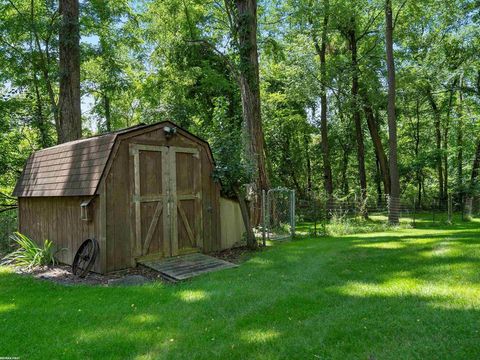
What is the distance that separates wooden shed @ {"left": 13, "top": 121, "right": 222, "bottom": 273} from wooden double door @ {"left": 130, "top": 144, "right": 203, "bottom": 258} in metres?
0.02

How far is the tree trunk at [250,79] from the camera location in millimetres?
11375

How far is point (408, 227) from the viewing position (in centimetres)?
1317

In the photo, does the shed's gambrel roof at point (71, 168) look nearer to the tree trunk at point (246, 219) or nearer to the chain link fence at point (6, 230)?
the chain link fence at point (6, 230)

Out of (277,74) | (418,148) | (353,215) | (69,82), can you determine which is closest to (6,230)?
(69,82)

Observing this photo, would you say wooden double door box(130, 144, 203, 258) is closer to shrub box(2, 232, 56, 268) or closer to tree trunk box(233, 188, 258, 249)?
tree trunk box(233, 188, 258, 249)

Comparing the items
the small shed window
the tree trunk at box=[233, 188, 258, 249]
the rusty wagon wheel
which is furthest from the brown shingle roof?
the tree trunk at box=[233, 188, 258, 249]

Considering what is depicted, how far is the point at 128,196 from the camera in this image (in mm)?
6652

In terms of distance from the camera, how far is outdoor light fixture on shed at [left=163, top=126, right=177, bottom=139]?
23.7ft

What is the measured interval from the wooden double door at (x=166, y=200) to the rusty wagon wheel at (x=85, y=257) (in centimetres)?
76

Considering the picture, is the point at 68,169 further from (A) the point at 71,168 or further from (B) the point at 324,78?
(B) the point at 324,78

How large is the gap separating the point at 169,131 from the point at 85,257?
9.49 ft

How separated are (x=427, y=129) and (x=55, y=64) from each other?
24.6 m

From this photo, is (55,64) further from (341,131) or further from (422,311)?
(341,131)

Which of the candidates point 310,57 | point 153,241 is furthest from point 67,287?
point 310,57
